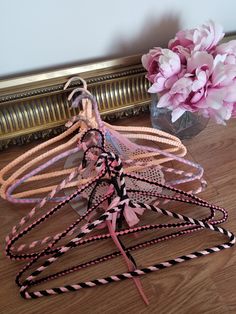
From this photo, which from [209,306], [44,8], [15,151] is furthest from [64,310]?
[44,8]

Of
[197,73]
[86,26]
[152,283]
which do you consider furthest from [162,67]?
[152,283]

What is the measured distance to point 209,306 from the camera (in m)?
0.40

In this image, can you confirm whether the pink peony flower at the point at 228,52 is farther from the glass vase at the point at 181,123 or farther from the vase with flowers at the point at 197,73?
the glass vase at the point at 181,123

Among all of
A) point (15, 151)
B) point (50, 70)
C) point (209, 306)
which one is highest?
point (50, 70)

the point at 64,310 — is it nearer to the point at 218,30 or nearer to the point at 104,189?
the point at 104,189

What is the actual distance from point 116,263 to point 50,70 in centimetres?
34

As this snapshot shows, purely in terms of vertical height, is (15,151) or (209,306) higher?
(15,151)

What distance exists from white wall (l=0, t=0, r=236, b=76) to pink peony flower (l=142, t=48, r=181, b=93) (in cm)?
10

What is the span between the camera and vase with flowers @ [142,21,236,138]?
0.47 m

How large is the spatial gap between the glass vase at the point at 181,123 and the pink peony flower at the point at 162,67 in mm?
87

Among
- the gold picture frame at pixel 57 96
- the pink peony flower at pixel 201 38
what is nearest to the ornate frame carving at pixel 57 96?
the gold picture frame at pixel 57 96

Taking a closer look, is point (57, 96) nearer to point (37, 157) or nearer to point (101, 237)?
point (37, 157)

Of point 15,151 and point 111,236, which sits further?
point 15,151

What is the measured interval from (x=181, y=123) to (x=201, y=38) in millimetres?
153
